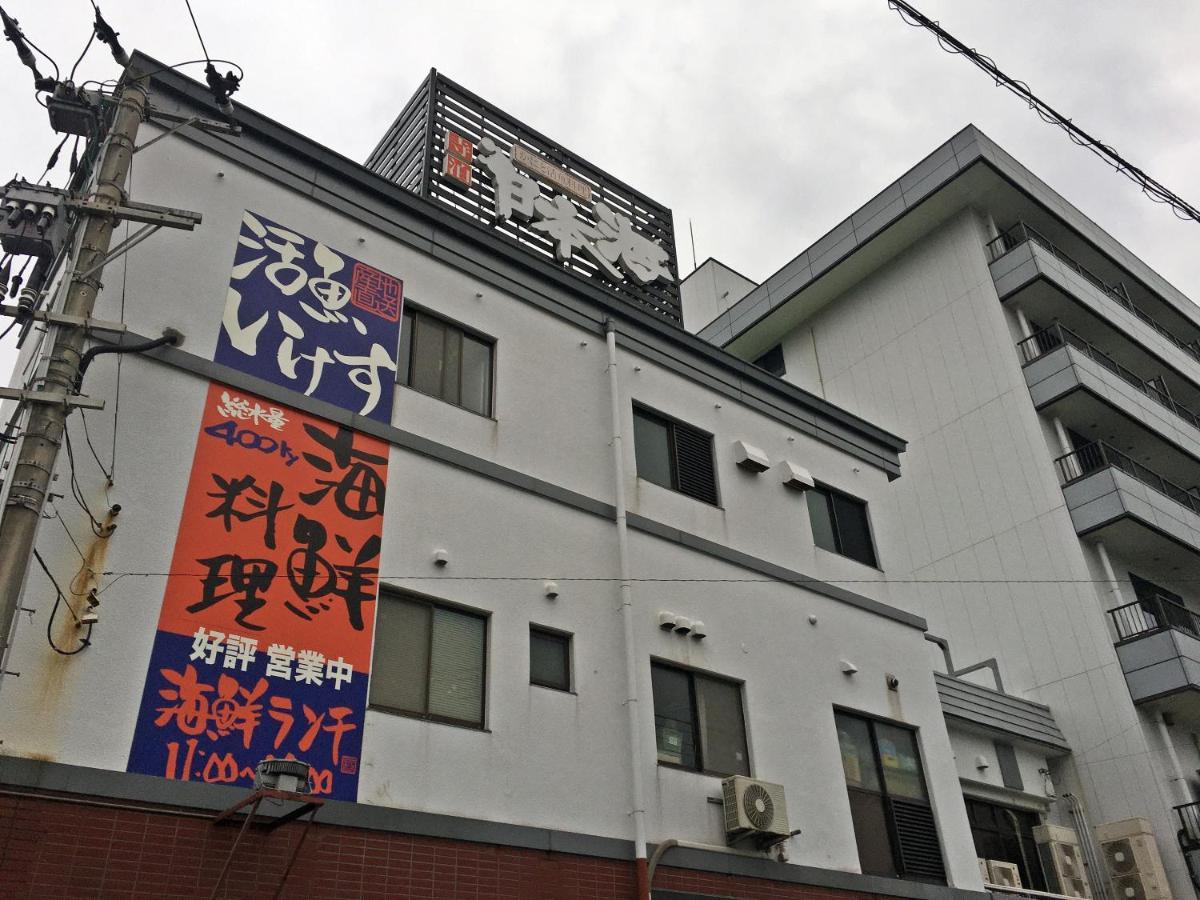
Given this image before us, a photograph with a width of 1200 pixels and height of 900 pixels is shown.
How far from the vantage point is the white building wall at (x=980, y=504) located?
2006 cm

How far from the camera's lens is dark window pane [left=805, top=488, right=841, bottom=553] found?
16.9 m

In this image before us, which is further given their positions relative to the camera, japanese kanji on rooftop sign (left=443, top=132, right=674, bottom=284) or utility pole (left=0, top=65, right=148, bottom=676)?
japanese kanji on rooftop sign (left=443, top=132, right=674, bottom=284)

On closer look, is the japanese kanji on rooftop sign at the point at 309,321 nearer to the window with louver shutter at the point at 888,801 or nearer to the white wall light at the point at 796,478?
the white wall light at the point at 796,478

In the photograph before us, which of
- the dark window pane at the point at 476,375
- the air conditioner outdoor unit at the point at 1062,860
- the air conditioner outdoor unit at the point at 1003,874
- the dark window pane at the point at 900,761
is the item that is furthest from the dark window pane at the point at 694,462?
the air conditioner outdoor unit at the point at 1062,860

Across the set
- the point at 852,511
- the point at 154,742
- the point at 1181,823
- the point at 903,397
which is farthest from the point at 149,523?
the point at 903,397

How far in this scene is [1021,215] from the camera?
26.8 m

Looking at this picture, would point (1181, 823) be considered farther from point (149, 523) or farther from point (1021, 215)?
point (149, 523)

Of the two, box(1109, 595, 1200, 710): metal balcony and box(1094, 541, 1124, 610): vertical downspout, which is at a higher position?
box(1094, 541, 1124, 610): vertical downspout

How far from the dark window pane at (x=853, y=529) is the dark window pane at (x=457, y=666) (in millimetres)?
7784

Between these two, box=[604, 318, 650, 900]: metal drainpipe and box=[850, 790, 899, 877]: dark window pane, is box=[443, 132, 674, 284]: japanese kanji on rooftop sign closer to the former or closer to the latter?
box=[604, 318, 650, 900]: metal drainpipe

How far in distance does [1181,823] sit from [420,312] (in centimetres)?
1669

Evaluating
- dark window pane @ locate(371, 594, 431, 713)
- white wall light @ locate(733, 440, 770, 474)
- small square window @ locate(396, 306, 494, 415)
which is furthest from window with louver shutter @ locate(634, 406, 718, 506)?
dark window pane @ locate(371, 594, 431, 713)

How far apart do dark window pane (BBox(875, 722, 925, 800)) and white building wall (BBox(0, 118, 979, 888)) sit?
21 cm

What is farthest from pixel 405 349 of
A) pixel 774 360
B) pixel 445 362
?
pixel 774 360
